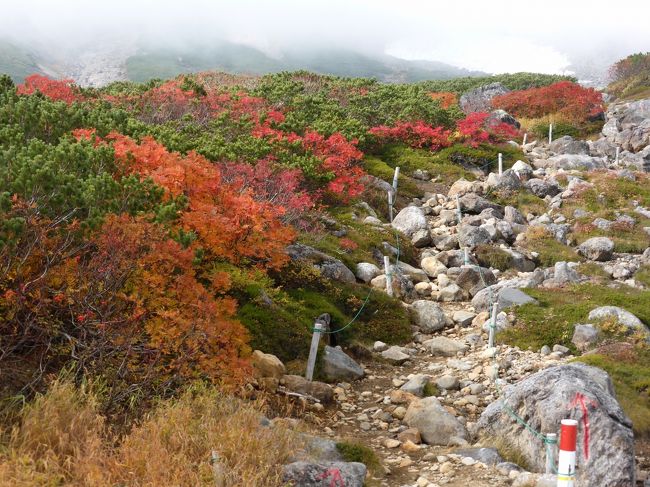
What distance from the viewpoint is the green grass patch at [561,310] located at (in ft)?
40.3

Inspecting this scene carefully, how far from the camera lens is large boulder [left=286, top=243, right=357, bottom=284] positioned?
13519 millimetres

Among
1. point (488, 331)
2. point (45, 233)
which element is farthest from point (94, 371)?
point (488, 331)

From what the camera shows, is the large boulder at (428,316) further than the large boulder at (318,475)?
Yes

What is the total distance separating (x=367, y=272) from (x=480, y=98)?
35622mm

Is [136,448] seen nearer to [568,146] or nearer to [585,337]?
[585,337]

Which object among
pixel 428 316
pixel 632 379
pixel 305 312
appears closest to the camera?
pixel 632 379

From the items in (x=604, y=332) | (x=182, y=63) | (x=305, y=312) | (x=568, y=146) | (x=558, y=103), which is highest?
(x=182, y=63)

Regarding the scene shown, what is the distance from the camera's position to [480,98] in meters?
46.8

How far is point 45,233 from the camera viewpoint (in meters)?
6.65

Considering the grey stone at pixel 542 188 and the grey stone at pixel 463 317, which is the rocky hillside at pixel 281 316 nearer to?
Answer: the grey stone at pixel 463 317

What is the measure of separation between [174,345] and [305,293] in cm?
546

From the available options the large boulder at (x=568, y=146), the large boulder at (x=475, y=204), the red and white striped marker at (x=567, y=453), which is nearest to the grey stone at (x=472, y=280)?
the large boulder at (x=475, y=204)

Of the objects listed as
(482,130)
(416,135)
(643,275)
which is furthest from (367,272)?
(482,130)

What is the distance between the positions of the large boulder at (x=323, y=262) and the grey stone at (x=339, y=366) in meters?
2.82
